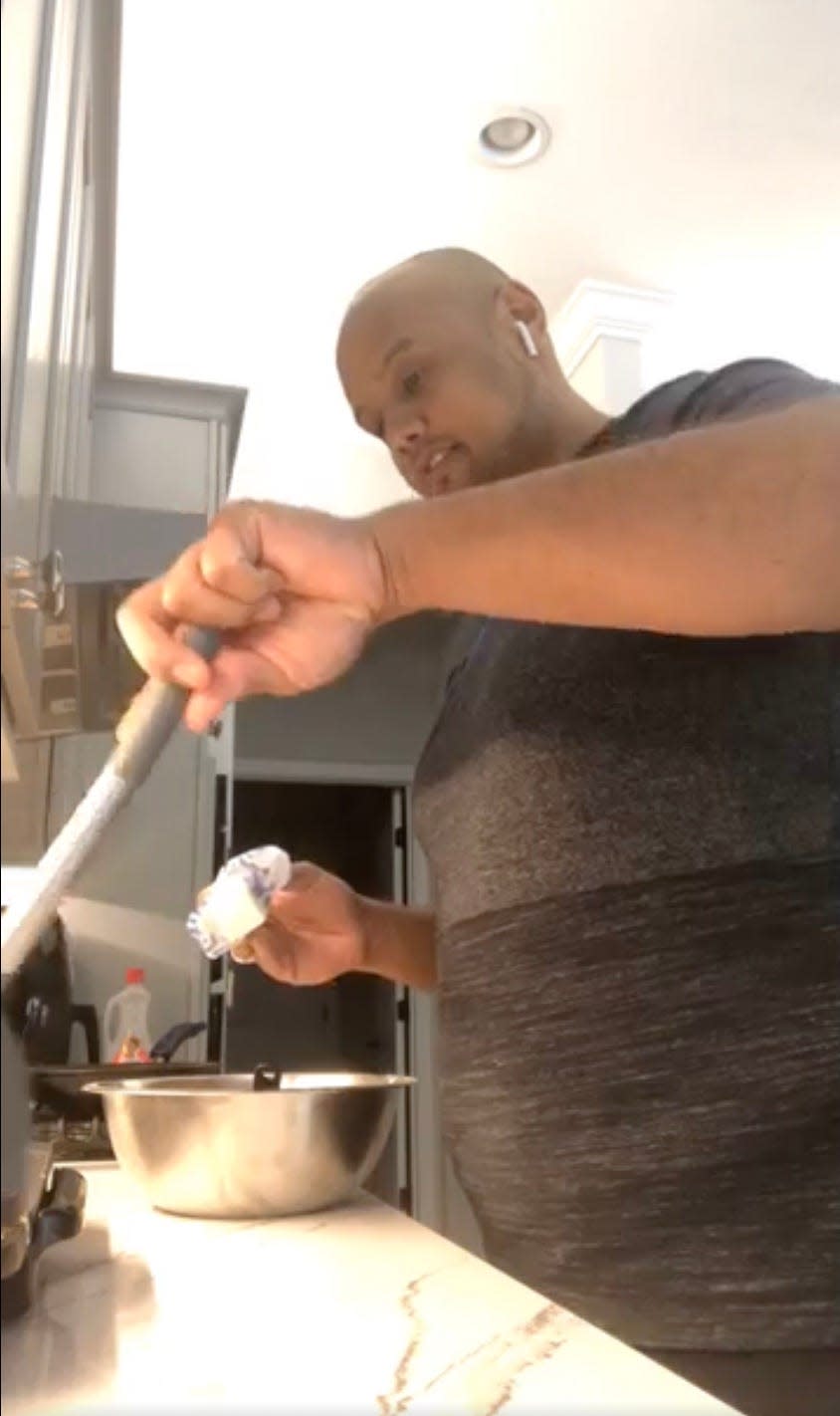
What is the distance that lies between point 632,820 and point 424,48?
1.41m

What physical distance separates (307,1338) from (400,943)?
59 centimetres

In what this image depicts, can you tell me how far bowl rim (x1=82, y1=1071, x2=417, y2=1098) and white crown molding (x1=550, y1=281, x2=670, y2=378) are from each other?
1708 mm

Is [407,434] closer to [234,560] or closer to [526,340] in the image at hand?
[526,340]

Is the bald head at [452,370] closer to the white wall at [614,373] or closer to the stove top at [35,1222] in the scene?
the stove top at [35,1222]

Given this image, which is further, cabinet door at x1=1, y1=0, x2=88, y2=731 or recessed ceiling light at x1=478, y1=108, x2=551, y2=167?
recessed ceiling light at x1=478, y1=108, x2=551, y2=167

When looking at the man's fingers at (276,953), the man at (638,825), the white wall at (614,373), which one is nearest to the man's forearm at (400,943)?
the man's fingers at (276,953)

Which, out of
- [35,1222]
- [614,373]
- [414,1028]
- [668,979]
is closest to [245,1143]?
[35,1222]

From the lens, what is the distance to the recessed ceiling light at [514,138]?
6.21 feet

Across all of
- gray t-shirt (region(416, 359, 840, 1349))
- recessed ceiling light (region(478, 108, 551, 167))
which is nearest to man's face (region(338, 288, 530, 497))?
gray t-shirt (region(416, 359, 840, 1349))

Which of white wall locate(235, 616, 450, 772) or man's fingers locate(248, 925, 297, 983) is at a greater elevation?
white wall locate(235, 616, 450, 772)

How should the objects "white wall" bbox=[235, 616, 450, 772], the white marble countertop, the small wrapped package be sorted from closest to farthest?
the white marble countertop → the small wrapped package → "white wall" bbox=[235, 616, 450, 772]

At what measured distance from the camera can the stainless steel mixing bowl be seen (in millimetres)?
Result: 783

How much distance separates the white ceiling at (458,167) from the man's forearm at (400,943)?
126 centimetres

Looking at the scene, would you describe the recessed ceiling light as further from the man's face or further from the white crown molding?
the man's face
